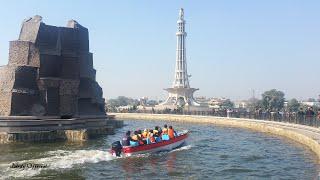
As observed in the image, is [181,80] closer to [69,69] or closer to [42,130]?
[69,69]

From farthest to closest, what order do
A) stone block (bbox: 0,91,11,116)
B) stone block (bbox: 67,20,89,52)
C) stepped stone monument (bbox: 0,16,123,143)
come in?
stone block (bbox: 67,20,89,52) → stone block (bbox: 0,91,11,116) → stepped stone monument (bbox: 0,16,123,143)

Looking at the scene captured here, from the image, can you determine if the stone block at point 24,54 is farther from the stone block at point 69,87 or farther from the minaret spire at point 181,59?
the minaret spire at point 181,59

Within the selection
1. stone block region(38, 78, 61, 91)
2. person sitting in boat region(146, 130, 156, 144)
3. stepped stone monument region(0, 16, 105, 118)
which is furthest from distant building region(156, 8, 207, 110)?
person sitting in boat region(146, 130, 156, 144)

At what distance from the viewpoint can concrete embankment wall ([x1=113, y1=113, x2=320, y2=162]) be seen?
3346 centimetres

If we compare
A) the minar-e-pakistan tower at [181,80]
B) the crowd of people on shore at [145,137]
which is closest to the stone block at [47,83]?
the crowd of people on shore at [145,137]

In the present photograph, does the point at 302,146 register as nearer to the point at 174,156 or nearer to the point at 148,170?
the point at 174,156

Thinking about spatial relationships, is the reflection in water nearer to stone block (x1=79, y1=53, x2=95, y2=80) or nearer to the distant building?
stone block (x1=79, y1=53, x2=95, y2=80)

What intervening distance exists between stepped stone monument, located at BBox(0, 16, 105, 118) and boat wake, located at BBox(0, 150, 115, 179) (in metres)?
12.8

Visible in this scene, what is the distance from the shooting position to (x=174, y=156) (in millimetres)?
30922

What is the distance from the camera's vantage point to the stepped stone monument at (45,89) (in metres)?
40.2

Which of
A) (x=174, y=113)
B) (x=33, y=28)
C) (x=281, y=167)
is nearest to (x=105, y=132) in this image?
(x=33, y=28)

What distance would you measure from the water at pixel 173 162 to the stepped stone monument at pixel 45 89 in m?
3.14

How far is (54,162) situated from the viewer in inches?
1011

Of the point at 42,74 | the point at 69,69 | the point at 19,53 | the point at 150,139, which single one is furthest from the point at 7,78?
the point at 150,139
